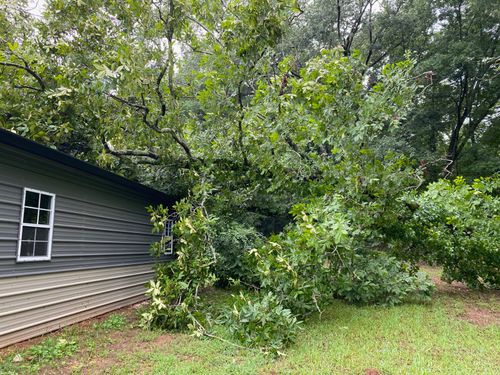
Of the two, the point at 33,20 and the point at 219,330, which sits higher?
the point at 33,20

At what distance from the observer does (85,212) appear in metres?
5.88

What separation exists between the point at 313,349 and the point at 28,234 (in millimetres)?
4124

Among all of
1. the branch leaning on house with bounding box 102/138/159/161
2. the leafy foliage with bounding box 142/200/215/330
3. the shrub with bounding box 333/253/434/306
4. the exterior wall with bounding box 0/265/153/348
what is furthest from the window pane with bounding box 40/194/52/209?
the shrub with bounding box 333/253/434/306

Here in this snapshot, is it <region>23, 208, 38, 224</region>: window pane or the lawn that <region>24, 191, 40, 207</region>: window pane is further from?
the lawn

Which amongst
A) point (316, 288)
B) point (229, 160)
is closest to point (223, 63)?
point (229, 160)

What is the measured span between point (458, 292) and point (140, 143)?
25.1 ft

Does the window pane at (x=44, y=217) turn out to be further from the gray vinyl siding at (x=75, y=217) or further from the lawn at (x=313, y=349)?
the lawn at (x=313, y=349)

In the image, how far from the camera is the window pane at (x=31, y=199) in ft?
15.5

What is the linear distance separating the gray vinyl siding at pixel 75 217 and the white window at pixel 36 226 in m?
0.08

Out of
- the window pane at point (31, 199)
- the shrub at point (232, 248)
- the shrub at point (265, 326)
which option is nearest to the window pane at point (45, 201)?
the window pane at point (31, 199)

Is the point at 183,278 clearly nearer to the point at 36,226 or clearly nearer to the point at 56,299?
the point at 56,299

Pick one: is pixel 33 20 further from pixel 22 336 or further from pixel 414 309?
pixel 414 309

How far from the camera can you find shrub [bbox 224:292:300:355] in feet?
14.3

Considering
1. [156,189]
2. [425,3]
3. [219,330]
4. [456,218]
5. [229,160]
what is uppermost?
[425,3]
